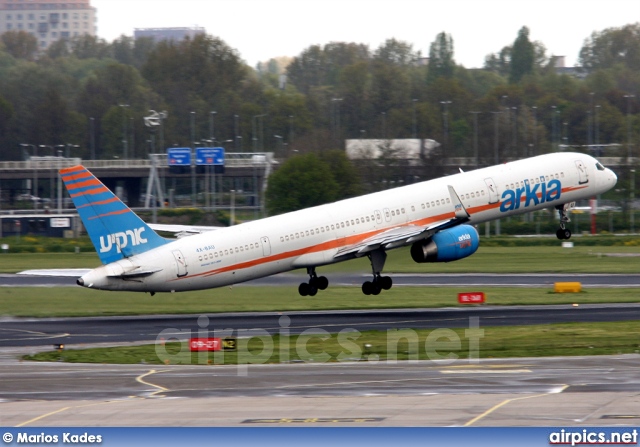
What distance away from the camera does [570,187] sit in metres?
64.6

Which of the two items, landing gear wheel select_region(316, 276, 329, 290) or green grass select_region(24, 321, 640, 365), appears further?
landing gear wheel select_region(316, 276, 329, 290)

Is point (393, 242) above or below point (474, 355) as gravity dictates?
above

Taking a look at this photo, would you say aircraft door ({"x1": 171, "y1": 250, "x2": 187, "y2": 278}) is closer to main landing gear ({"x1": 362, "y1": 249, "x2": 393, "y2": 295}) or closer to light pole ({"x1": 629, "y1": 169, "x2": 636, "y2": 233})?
main landing gear ({"x1": 362, "y1": 249, "x2": 393, "y2": 295})

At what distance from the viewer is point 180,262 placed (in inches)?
2099

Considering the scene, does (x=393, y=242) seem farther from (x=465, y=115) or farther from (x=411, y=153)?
(x=465, y=115)

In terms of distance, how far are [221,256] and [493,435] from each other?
29044mm

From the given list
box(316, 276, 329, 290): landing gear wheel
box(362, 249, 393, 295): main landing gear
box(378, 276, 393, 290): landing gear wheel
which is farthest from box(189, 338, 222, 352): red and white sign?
box(378, 276, 393, 290): landing gear wheel

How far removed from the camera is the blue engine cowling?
58.4 meters

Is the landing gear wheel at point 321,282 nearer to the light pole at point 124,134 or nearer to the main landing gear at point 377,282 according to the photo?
the main landing gear at point 377,282

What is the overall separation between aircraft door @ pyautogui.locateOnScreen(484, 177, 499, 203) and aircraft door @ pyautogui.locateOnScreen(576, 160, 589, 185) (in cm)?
682

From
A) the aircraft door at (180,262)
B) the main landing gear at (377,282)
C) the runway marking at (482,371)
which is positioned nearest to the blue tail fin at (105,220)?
the aircraft door at (180,262)

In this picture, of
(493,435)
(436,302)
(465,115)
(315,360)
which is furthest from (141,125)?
(493,435)

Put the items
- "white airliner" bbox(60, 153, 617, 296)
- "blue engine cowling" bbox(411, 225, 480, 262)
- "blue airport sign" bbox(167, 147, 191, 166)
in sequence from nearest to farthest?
"white airliner" bbox(60, 153, 617, 296)
"blue engine cowling" bbox(411, 225, 480, 262)
"blue airport sign" bbox(167, 147, 191, 166)

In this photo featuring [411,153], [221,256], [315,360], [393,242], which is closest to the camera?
[315,360]
